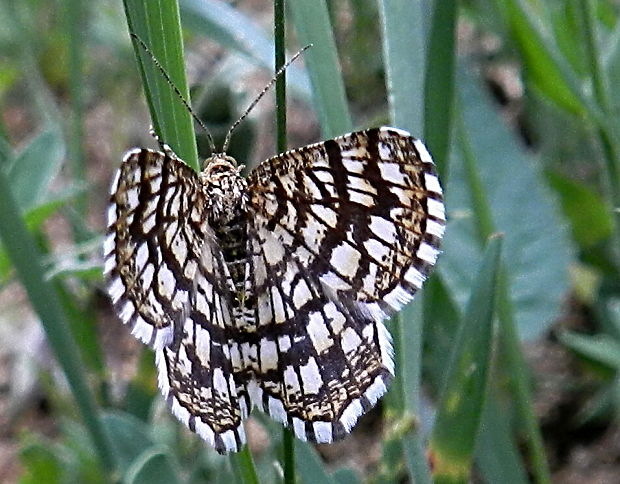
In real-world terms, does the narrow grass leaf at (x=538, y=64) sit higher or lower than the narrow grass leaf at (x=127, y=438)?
→ higher

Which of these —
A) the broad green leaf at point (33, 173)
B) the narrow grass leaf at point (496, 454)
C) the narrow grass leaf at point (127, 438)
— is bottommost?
the narrow grass leaf at point (496, 454)

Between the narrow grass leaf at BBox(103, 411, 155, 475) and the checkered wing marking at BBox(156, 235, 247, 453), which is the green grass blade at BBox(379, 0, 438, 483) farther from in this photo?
the narrow grass leaf at BBox(103, 411, 155, 475)

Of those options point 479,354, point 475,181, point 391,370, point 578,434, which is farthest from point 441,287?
point 578,434

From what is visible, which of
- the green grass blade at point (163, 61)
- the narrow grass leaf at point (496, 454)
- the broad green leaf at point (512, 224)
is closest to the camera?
the green grass blade at point (163, 61)

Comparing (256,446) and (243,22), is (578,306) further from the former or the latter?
(243,22)

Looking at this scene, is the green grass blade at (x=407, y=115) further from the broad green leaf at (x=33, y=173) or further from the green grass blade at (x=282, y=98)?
the broad green leaf at (x=33, y=173)

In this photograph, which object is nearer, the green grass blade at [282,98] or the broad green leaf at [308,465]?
the green grass blade at [282,98]

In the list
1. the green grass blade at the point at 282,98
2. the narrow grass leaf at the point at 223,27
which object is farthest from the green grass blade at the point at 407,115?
the narrow grass leaf at the point at 223,27
